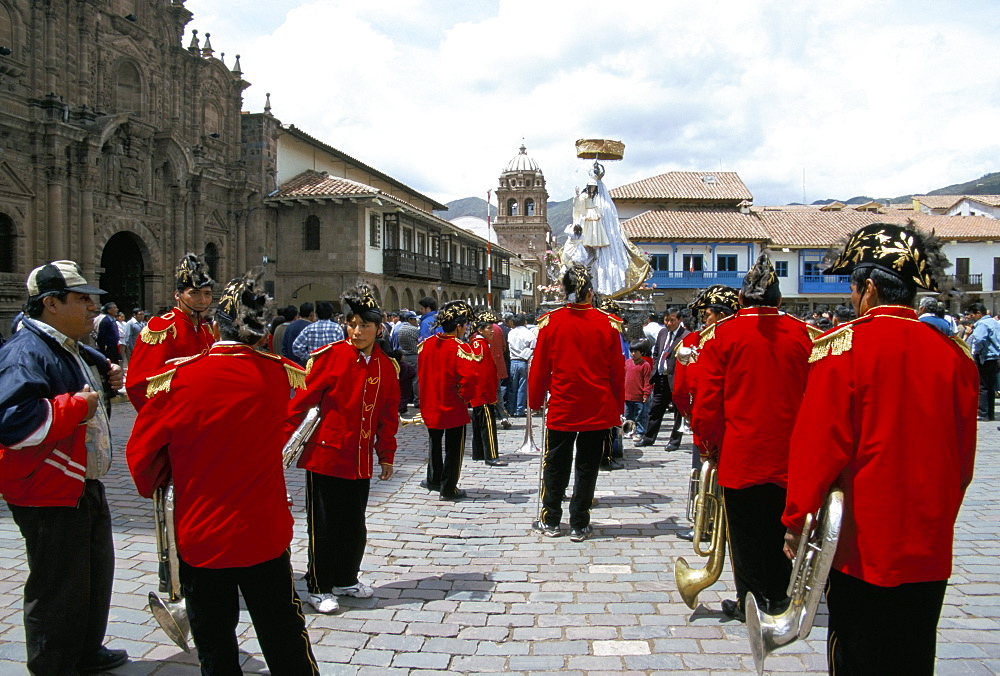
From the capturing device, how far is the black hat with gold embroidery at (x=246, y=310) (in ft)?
10.0

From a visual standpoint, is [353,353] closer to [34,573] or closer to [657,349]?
[34,573]

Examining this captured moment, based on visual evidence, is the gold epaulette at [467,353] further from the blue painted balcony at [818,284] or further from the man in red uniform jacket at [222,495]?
the blue painted balcony at [818,284]

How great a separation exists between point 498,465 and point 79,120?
684 inches

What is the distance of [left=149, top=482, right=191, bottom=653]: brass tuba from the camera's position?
3.07 m

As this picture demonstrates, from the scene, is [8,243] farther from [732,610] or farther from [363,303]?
[732,610]

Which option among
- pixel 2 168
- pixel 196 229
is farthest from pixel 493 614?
pixel 196 229

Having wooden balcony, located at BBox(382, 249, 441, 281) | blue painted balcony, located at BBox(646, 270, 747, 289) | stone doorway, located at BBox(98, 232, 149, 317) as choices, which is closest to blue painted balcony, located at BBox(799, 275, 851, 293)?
blue painted balcony, located at BBox(646, 270, 747, 289)

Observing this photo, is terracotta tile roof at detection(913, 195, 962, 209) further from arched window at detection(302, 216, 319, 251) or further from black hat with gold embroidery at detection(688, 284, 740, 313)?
black hat with gold embroidery at detection(688, 284, 740, 313)

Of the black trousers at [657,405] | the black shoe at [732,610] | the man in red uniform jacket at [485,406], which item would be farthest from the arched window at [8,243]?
the black shoe at [732,610]

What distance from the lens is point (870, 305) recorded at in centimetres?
273

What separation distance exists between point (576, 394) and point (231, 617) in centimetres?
326

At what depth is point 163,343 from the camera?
15.8ft

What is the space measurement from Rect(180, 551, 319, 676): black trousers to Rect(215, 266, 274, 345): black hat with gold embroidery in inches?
38.4

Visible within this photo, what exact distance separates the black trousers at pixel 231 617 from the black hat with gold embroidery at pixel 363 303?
1.91m
